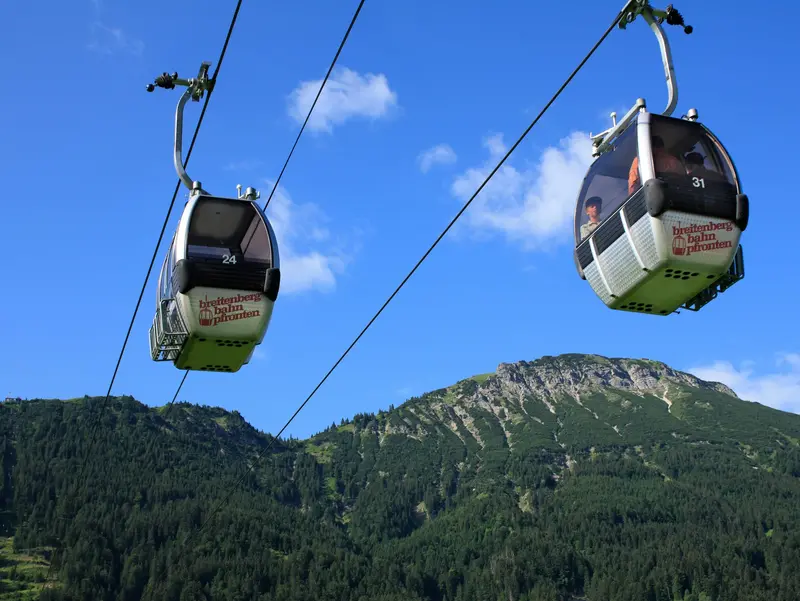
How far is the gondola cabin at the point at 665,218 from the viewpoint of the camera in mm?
14258

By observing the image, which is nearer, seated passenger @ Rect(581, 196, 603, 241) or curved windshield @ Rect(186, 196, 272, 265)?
seated passenger @ Rect(581, 196, 603, 241)

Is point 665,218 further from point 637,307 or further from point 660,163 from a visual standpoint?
point 637,307

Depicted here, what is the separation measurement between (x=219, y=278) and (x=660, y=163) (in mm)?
7598

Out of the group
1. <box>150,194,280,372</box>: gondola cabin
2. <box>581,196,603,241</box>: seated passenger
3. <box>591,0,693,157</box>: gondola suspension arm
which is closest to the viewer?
<box>591,0,693,157</box>: gondola suspension arm

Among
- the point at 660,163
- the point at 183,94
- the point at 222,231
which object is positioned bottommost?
the point at 660,163

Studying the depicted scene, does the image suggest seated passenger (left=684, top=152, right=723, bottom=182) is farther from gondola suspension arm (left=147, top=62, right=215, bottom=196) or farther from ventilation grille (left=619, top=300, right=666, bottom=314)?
gondola suspension arm (left=147, top=62, right=215, bottom=196)

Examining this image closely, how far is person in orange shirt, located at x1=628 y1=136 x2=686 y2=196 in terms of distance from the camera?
47.5ft

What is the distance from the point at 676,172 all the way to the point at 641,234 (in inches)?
40.3

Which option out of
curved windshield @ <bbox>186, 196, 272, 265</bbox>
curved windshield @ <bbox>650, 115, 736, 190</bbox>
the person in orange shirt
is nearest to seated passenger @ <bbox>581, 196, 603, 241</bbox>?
the person in orange shirt

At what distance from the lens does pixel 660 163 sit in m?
14.5

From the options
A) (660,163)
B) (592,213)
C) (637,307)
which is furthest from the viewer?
(592,213)

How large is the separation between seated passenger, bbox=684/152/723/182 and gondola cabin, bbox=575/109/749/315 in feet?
0.05

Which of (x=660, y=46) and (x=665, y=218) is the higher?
(x=660, y=46)

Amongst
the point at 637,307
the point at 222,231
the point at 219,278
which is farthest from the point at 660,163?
the point at 219,278
